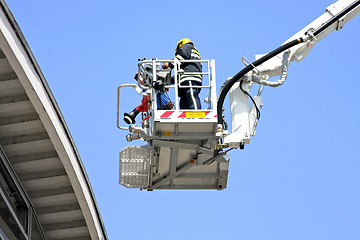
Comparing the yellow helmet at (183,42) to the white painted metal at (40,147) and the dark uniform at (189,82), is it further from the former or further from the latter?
the white painted metal at (40,147)

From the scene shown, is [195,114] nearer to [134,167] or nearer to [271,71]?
[134,167]

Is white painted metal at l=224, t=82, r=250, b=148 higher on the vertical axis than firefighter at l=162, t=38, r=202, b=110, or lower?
lower

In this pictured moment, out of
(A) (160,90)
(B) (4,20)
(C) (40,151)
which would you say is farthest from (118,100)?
(B) (4,20)

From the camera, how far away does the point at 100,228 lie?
16.4 meters

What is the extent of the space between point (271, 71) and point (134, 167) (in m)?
3.38

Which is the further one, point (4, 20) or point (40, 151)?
point (40, 151)

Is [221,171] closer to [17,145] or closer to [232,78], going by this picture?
[232,78]

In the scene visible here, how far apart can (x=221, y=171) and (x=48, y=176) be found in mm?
3566

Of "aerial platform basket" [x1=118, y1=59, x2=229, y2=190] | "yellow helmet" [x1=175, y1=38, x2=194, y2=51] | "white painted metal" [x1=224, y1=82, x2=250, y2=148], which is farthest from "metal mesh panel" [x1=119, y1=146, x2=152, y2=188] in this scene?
"yellow helmet" [x1=175, y1=38, x2=194, y2=51]

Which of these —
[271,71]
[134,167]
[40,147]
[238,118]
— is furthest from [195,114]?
[40,147]

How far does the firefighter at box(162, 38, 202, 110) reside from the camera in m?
14.1

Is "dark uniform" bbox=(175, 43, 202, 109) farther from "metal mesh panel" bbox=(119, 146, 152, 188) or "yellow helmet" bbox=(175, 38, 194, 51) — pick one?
"metal mesh panel" bbox=(119, 146, 152, 188)

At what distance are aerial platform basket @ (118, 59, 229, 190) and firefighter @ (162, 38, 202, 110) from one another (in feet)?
0.55

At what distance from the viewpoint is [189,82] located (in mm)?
14227
